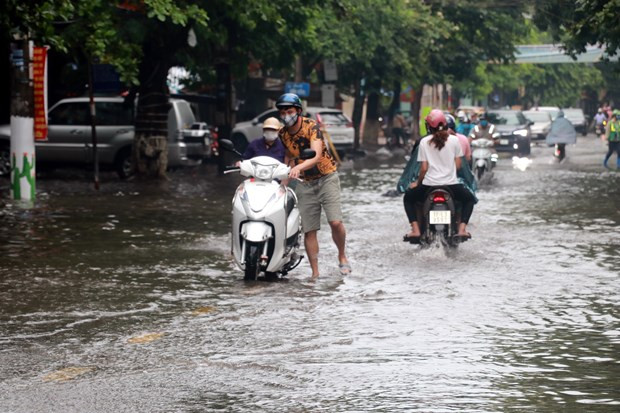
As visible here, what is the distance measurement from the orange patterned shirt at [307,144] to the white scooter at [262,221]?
535mm

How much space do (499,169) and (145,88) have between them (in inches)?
462

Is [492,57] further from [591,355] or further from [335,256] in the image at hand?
[591,355]

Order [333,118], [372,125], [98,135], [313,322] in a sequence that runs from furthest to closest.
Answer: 1. [372,125]
2. [333,118]
3. [98,135]
4. [313,322]

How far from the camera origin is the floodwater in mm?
7402

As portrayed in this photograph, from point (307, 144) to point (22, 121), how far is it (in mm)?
10476

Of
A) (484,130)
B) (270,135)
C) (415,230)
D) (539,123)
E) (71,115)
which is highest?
(270,135)

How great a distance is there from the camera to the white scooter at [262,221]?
39.4 feet

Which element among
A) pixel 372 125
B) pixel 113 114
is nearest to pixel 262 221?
pixel 113 114

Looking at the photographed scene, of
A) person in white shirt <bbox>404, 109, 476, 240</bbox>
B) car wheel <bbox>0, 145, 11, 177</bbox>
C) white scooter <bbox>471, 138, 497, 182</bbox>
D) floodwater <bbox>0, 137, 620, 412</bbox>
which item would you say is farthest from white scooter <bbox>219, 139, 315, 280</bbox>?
car wheel <bbox>0, 145, 11, 177</bbox>

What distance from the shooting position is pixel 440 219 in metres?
14.3

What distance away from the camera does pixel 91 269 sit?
1327 cm

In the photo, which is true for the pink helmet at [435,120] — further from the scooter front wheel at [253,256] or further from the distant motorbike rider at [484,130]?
the distant motorbike rider at [484,130]

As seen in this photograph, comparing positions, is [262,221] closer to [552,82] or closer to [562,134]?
[562,134]

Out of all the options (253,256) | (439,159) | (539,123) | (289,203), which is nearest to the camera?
(253,256)
